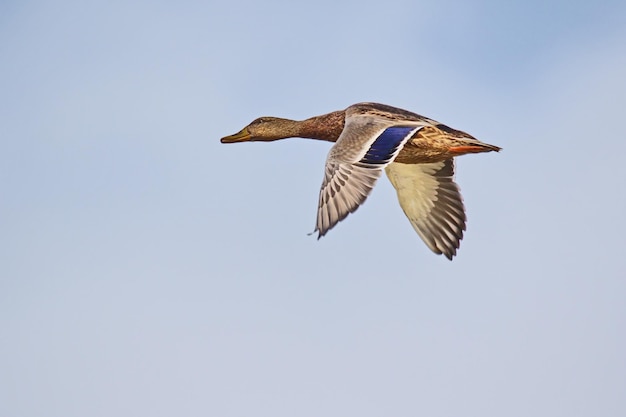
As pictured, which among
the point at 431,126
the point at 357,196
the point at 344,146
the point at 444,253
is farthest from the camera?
the point at 444,253

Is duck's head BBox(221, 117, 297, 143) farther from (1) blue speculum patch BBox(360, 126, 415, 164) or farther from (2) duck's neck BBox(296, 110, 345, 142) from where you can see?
(1) blue speculum patch BBox(360, 126, 415, 164)

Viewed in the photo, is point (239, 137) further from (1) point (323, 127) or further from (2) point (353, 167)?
(2) point (353, 167)

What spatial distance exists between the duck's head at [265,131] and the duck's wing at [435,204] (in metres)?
2.19

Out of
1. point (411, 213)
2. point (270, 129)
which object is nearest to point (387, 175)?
point (411, 213)

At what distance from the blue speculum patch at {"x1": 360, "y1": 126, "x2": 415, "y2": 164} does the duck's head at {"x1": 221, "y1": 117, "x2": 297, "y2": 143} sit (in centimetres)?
389

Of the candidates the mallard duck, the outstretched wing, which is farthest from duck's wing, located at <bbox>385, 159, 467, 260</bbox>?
the outstretched wing

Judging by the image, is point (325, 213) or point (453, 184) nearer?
point (325, 213)

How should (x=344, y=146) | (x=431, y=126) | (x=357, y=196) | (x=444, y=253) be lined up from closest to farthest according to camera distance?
(x=357, y=196) < (x=344, y=146) < (x=431, y=126) < (x=444, y=253)

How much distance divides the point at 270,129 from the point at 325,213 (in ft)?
20.1

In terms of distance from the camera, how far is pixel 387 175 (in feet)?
78.1

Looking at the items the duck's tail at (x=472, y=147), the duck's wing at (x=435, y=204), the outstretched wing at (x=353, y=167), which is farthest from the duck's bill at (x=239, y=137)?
the duck's tail at (x=472, y=147)

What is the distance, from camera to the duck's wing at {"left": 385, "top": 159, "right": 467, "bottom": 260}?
2278cm

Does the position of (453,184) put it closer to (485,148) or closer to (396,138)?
(485,148)

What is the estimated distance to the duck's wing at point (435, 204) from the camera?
74.7ft
